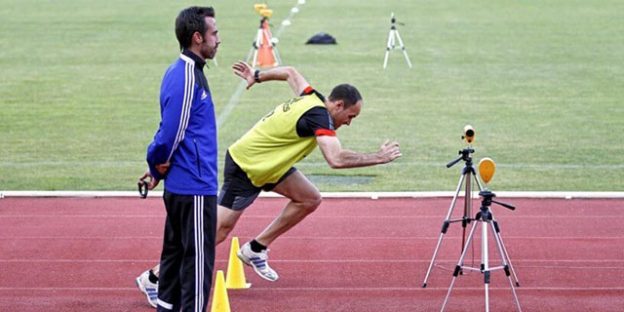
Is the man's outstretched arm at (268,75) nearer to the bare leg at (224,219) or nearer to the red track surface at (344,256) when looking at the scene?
the bare leg at (224,219)

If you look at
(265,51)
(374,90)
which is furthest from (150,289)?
(265,51)

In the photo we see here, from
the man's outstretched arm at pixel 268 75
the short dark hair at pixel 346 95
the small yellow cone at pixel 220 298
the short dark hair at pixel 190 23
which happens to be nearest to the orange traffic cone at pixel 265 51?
the man's outstretched arm at pixel 268 75

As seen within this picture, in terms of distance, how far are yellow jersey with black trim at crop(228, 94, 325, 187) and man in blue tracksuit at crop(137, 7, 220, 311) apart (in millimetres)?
1772

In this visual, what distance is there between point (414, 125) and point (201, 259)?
11.9 metres

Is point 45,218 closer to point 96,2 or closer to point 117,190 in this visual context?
point 117,190

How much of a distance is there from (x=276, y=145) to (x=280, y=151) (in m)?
0.06

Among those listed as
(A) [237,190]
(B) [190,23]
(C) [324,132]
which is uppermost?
(B) [190,23]

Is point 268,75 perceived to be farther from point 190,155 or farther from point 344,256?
point 190,155

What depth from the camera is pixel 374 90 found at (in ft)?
77.1

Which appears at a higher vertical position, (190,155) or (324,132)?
(324,132)

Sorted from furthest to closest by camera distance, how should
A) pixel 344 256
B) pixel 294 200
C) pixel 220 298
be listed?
pixel 344 256 < pixel 294 200 < pixel 220 298

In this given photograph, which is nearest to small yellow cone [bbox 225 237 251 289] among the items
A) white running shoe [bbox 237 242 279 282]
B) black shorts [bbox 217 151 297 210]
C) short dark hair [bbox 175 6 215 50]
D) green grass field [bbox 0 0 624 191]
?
white running shoe [bbox 237 242 279 282]

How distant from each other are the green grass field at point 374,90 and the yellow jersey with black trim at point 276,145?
4951 mm

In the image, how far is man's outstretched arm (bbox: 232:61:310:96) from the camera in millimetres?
9773
